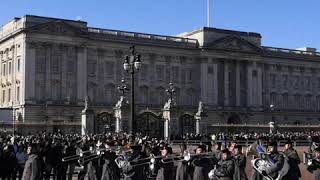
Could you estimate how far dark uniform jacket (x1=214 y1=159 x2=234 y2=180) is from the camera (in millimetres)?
13719

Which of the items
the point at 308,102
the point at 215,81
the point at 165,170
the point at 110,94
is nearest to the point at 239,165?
the point at 165,170

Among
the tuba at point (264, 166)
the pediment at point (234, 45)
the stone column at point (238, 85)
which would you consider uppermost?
the pediment at point (234, 45)

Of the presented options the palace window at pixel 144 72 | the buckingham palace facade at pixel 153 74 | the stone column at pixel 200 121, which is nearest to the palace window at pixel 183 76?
the buckingham palace facade at pixel 153 74

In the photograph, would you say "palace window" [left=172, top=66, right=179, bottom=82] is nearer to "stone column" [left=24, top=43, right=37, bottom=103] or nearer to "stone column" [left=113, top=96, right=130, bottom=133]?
"stone column" [left=24, top=43, right=37, bottom=103]

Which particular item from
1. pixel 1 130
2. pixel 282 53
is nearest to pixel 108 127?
pixel 1 130

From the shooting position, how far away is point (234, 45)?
95062 millimetres

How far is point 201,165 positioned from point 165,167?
155 cm

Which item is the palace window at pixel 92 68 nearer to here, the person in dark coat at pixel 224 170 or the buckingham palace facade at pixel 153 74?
the buckingham palace facade at pixel 153 74

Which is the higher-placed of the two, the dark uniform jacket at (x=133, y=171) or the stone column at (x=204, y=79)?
the stone column at (x=204, y=79)

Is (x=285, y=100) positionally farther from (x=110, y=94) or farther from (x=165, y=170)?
(x=165, y=170)

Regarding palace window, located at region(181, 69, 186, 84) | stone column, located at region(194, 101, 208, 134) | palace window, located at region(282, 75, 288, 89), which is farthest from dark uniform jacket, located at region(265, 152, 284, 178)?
palace window, located at region(282, 75, 288, 89)

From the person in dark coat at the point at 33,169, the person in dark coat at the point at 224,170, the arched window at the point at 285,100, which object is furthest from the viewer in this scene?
the arched window at the point at 285,100

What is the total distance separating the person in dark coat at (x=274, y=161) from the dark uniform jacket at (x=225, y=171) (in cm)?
101

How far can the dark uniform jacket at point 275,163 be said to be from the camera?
12445 mm
